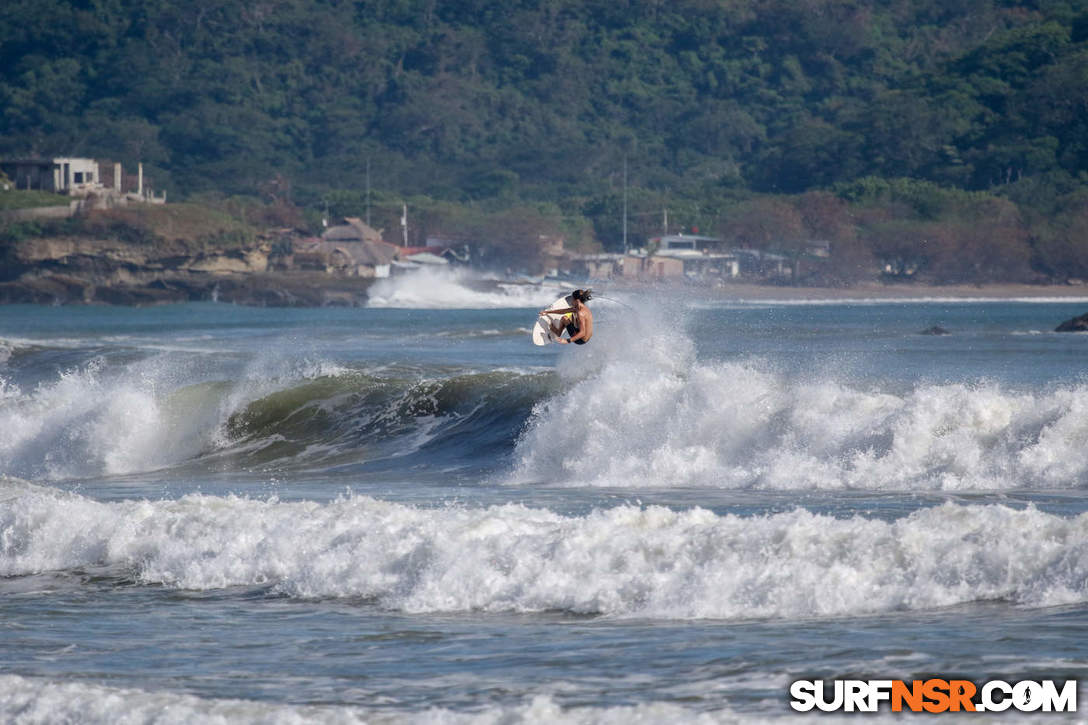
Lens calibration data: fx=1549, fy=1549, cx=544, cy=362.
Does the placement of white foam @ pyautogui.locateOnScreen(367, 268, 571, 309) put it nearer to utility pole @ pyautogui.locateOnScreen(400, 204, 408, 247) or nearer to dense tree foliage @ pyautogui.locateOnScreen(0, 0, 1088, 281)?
dense tree foliage @ pyautogui.locateOnScreen(0, 0, 1088, 281)

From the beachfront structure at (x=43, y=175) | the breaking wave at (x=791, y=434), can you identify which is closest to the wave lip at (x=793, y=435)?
the breaking wave at (x=791, y=434)

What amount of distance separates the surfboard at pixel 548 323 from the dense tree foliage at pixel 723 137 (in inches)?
3777

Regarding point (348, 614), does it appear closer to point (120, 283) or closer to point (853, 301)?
point (853, 301)

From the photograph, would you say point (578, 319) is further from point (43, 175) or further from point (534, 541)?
point (43, 175)

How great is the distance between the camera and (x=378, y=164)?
178m

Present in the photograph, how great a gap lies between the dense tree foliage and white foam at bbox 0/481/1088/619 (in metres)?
99.8

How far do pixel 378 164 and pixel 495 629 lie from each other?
6665 inches

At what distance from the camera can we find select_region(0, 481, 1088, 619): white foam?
12.2m

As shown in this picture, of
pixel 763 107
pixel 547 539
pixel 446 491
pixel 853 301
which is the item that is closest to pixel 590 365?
pixel 446 491

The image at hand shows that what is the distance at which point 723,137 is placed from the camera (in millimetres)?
183500

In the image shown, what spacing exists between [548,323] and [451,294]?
9447 cm

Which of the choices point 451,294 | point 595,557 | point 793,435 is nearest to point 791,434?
point 793,435

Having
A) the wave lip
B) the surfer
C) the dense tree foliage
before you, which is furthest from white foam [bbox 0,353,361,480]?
the dense tree foliage

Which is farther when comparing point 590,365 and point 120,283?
point 120,283
